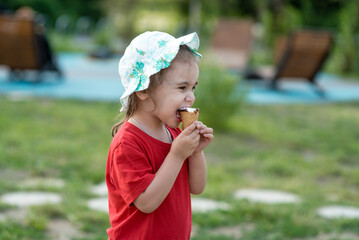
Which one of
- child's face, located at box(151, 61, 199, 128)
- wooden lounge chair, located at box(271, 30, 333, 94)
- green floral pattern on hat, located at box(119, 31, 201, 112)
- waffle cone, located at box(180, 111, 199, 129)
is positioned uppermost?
wooden lounge chair, located at box(271, 30, 333, 94)

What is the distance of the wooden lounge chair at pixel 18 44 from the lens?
8.70 meters

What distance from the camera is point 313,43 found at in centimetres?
936

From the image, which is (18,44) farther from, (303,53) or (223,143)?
(303,53)

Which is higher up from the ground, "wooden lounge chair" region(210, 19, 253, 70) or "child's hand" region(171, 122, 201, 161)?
"wooden lounge chair" region(210, 19, 253, 70)

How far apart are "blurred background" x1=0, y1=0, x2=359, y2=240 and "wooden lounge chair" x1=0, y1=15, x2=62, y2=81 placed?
19 mm

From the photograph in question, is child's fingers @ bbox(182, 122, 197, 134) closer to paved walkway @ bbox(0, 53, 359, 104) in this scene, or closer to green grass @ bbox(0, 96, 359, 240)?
green grass @ bbox(0, 96, 359, 240)

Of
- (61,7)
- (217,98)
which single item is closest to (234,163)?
(217,98)

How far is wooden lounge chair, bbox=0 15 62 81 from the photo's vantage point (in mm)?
8703

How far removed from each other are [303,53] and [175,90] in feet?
27.2

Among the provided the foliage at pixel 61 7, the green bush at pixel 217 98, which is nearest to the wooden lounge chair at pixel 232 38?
the green bush at pixel 217 98

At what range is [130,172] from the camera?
1.54 m

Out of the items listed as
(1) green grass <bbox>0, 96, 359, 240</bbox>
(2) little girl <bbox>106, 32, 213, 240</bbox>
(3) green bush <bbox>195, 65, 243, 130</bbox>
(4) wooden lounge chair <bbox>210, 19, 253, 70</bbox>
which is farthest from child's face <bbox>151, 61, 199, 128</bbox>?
(4) wooden lounge chair <bbox>210, 19, 253, 70</bbox>

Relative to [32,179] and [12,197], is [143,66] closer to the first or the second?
[12,197]

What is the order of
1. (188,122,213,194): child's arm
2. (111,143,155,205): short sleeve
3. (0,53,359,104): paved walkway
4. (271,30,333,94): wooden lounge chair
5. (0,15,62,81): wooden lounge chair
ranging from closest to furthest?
(111,143,155,205): short sleeve → (188,122,213,194): child's arm → (0,53,359,104): paved walkway → (0,15,62,81): wooden lounge chair → (271,30,333,94): wooden lounge chair
